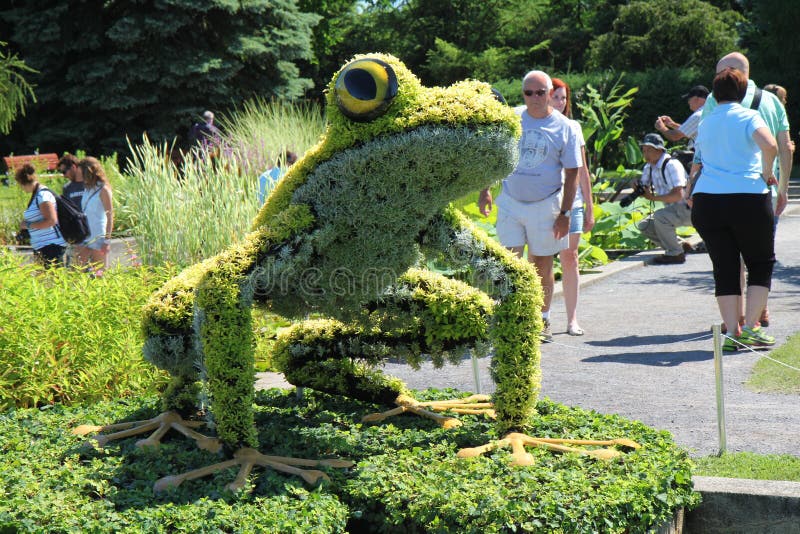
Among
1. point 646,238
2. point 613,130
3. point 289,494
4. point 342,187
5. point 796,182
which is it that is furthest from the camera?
point 796,182

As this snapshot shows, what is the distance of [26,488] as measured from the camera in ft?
12.4

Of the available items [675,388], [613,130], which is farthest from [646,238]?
[675,388]

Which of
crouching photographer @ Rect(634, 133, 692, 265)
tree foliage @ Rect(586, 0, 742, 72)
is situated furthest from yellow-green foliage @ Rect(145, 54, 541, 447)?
tree foliage @ Rect(586, 0, 742, 72)

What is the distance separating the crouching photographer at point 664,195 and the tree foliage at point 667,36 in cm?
2513

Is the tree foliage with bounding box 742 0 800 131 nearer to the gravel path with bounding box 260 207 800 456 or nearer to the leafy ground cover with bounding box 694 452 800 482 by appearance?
the gravel path with bounding box 260 207 800 456

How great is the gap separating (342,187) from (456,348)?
3.79ft

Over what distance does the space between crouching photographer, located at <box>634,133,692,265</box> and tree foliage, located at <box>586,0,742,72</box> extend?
25.1 metres

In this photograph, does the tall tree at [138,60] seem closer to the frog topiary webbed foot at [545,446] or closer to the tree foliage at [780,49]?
the tree foliage at [780,49]

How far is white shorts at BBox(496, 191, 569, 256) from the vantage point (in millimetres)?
6910

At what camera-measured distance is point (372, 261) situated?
407 cm

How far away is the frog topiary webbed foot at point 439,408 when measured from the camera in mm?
4676

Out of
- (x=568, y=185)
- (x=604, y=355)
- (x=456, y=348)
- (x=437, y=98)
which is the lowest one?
(x=604, y=355)

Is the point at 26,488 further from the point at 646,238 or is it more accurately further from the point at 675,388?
the point at 646,238

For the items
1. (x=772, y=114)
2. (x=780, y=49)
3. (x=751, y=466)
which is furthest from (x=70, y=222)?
(x=780, y=49)
